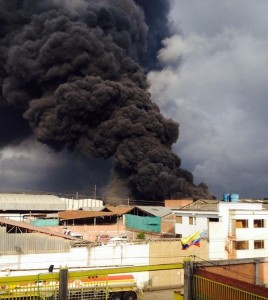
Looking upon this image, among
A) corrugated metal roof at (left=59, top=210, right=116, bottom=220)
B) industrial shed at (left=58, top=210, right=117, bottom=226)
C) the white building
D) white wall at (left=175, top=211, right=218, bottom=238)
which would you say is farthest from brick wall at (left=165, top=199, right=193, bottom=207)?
the white building

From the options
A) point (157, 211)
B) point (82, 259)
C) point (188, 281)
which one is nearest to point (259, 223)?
point (157, 211)

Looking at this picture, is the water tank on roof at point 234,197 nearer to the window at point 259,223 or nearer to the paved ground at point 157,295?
the window at point 259,223

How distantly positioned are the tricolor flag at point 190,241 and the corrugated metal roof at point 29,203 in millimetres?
30244

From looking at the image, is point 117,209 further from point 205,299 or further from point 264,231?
point 205,299

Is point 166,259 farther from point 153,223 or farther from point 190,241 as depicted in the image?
point 153,223

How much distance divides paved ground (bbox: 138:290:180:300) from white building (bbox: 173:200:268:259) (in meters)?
7.01

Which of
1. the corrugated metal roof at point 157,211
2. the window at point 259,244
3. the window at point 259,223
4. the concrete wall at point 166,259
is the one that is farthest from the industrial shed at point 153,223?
the concrete wall at point 166,259

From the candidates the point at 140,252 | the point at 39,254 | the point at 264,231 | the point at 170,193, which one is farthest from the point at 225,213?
the point at 170,193

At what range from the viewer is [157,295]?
30.2 meters

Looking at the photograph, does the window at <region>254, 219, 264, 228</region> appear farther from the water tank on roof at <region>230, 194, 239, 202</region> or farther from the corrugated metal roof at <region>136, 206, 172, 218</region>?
the corrugated metal roof at <region>136, 206, 172, 218</region>

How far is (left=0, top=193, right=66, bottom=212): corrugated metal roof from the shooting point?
5567 centimetres

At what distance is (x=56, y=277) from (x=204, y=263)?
16.3 ft

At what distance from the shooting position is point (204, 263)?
13.4 m

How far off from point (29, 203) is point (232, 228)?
30.6m
